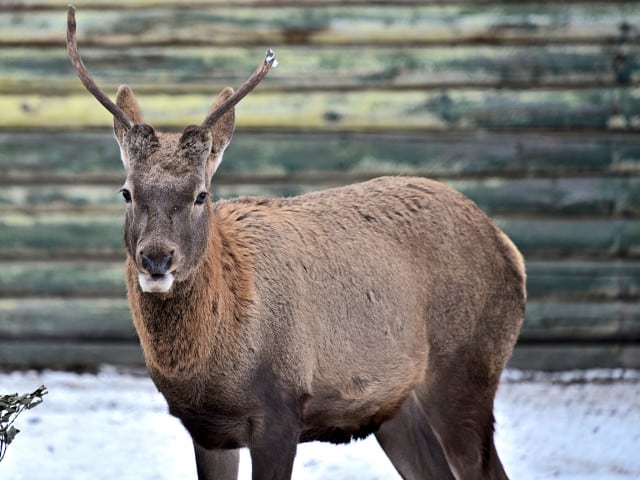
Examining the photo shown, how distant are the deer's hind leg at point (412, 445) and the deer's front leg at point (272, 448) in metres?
0.97

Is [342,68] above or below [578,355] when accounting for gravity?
above

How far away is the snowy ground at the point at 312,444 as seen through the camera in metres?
6.76

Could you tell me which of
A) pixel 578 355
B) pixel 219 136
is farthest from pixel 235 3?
pixel 219 136

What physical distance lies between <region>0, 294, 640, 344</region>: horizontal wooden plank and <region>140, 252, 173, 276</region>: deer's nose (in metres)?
4.04

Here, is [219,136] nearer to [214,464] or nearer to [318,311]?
[318,311]

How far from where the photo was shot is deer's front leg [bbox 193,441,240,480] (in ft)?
17.0

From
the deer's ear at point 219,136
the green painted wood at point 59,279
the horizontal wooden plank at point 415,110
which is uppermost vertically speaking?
the deer's ear at point 219,136

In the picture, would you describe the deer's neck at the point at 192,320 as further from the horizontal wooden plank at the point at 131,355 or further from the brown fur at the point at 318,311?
the horizontal wooden plank at the point at 131,355

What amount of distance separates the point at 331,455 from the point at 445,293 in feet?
6.14

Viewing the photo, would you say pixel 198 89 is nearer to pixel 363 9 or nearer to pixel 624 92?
pixel 363 9

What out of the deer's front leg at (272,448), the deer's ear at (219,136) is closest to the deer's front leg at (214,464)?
the deer's front leg at (272,448)

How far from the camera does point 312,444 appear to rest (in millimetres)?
7352

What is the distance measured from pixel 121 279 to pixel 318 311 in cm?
357

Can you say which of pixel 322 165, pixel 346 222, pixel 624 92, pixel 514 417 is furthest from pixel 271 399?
pixel 624 92
